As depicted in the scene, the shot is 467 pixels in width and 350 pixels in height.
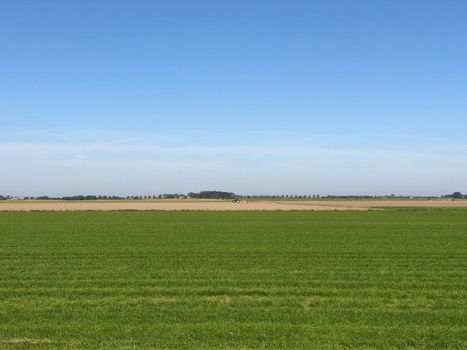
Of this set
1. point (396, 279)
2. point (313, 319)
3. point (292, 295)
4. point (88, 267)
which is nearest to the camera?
point (313, 319)

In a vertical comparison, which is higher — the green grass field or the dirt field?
the dirt field

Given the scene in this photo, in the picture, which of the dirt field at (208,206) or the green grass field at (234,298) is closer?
the green grass field at (234,298)

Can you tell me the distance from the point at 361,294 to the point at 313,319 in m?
2.63

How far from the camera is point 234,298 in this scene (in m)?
11.0

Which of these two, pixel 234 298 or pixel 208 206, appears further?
pixel 208 206

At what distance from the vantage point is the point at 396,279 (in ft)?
44.1

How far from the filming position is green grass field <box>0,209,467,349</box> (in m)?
8.14

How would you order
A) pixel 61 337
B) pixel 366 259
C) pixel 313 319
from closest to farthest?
pixel 61 337 → pixel 313 319 → pixel 366 259

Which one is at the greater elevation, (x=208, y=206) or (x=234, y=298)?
(x=208, y=206)

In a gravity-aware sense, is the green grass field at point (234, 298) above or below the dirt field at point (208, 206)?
below

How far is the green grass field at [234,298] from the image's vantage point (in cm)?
814

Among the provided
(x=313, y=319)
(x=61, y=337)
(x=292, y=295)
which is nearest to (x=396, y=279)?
(x=292, y=295)

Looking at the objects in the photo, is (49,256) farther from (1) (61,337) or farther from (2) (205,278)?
(1) (61,337)

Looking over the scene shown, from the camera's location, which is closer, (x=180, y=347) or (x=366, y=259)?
(x=180, y=347)
